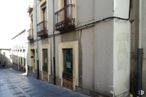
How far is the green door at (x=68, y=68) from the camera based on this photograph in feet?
→ 31.3

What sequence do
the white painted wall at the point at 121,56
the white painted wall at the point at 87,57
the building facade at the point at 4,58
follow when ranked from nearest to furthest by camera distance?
the white painted wall at the point at 121,56 → the white painted wall at the point at 87,57 → the building facade at the point at 4,58

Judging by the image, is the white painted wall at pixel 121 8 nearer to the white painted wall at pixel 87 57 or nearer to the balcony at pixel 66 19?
the white painted wall at pixel 87 57

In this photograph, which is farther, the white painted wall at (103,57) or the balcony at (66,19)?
the balcony at (66,19)

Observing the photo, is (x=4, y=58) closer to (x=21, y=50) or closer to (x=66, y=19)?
(x=21, y=50)

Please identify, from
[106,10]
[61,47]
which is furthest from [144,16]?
[61,47]

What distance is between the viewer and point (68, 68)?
32.4ft

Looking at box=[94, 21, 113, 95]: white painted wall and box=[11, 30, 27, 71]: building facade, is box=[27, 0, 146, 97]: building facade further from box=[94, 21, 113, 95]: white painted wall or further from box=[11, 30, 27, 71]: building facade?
box=[11, 30, 27, 71]: building facade

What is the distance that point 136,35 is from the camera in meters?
6.83

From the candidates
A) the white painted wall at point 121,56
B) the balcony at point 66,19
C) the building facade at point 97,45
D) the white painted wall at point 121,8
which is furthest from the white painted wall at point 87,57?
the white painted wall at point 121,8

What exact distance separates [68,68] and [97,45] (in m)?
3.08

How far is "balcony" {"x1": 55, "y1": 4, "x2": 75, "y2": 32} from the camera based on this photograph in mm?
8961

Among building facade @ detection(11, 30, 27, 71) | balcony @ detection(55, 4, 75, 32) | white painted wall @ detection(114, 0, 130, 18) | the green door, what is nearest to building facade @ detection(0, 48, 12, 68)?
building facade @ detection(11, 30, 27, 71)

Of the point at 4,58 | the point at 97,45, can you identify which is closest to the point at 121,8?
the point at 97,45

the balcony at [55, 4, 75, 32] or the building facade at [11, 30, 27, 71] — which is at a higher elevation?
the balcony at [55, 4, 75, 32]
